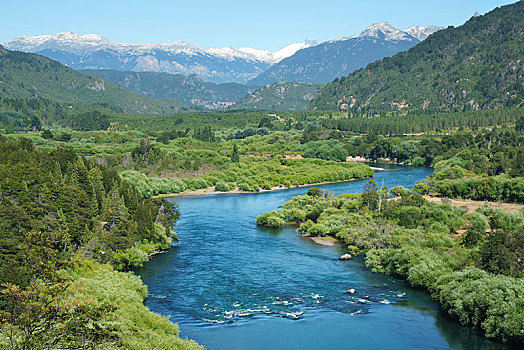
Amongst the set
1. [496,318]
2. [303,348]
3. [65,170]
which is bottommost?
[303,348]

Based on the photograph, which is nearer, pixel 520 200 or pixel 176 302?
pixel 176 302

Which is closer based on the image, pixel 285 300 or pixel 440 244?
pixel 285 300

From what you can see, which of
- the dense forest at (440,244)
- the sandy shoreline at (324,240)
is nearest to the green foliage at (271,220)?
the dense forest at (440,244)

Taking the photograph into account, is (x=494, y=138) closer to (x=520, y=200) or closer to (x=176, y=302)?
(x=520, y=200)

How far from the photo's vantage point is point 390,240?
7256 cm

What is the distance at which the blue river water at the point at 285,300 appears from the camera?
48000 millimetres

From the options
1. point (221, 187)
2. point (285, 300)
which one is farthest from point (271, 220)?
point (221, 187)

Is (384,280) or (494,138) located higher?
(494,138)

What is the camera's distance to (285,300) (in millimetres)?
56625

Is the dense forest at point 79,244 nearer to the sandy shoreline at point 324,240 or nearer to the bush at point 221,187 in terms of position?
the sandy shoreline at point 324,240

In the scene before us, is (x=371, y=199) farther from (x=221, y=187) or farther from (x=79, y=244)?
(x=221, y=187)

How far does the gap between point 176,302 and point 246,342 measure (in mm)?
12162

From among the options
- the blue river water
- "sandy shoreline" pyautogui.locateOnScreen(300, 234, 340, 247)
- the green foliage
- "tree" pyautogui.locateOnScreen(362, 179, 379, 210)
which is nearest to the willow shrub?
the blue river water

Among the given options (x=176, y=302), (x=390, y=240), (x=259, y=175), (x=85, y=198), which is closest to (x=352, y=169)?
(x=259, y=175)
